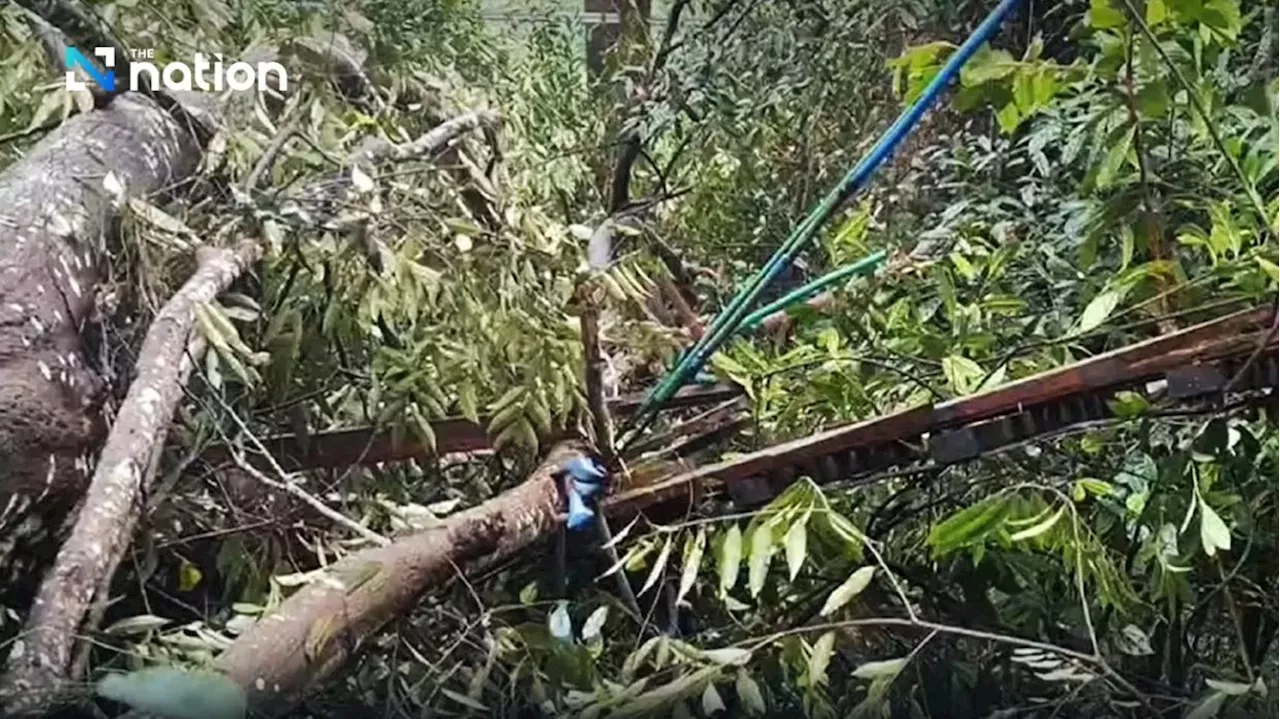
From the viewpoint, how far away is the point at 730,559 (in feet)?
1.93

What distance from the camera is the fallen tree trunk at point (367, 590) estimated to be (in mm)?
474

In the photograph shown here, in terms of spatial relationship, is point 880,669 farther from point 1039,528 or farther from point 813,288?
point 813,288

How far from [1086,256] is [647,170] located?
25 centimetres

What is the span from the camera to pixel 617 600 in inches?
25.2

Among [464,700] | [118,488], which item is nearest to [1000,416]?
[464,700]

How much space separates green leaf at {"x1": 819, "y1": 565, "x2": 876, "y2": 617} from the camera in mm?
580

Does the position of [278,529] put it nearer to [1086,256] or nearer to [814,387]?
[814,387]

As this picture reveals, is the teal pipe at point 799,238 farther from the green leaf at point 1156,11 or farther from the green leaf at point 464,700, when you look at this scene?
the green leaf at point 464,700

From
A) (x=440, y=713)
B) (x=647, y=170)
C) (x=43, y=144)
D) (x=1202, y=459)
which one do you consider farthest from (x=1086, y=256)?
(x=43, y=144)

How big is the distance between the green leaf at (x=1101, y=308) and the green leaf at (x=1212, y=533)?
0.11m

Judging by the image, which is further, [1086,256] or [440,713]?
[1086,256]

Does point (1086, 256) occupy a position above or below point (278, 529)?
above

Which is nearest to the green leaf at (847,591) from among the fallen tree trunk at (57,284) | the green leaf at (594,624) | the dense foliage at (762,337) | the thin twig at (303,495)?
the dense foliage at (762,337)

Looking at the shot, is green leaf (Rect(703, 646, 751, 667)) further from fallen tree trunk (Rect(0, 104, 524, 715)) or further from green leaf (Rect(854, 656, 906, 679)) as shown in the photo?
fallen tree trunk (Rect(0, 104, 524, 715))
